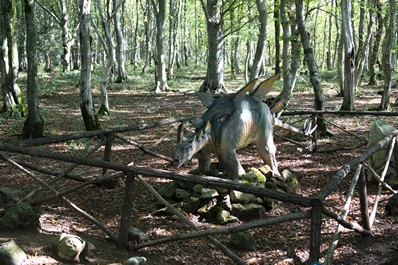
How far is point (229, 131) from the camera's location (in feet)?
19.4

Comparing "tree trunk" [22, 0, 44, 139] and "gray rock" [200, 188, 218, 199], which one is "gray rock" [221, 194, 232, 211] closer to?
"gray rock" [200, 188, 218, 199]

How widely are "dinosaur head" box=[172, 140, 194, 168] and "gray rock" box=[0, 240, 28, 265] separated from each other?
2.26m

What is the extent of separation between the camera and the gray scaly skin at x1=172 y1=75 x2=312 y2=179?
5.78 metres

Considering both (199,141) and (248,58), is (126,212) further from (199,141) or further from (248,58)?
(248,58)

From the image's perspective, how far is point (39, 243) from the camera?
14.0ft

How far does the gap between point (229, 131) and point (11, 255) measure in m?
3.39

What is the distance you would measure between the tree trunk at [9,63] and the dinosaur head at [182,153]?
954cm

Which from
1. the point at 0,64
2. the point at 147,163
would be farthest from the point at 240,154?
the point at 0,64

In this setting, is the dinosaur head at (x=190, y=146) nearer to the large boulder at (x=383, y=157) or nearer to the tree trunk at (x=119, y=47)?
the large boulder at (x=383, y=157)

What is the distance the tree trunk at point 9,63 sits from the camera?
504 inches

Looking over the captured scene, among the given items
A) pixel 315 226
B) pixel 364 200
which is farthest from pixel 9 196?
pixel 364 200

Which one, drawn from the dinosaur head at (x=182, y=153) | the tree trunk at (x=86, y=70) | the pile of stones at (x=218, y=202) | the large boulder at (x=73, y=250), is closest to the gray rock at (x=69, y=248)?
the large boulder at (x=73, y=250)

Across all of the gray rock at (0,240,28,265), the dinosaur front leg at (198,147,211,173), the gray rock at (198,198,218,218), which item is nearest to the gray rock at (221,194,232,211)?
the gray rock at (198,198,218,218)

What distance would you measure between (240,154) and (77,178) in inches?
178
